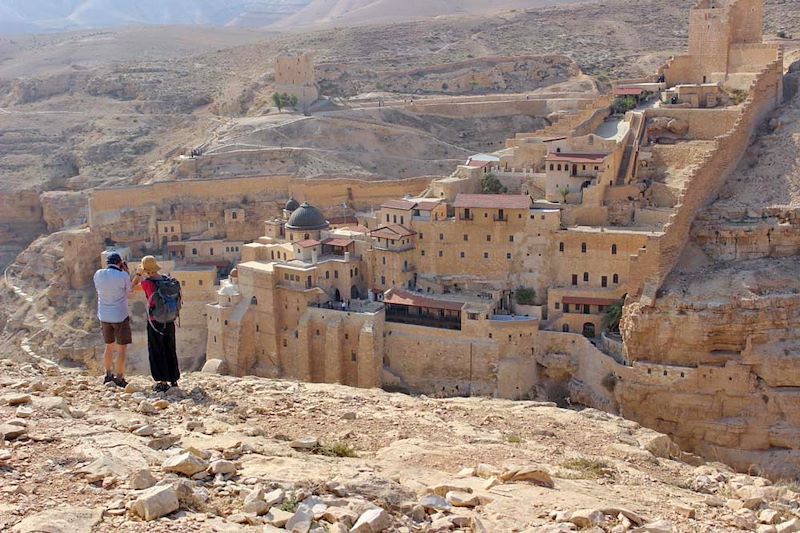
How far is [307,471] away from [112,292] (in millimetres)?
4366

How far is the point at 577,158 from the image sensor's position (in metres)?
31.0

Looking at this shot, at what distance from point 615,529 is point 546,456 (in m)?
3.88

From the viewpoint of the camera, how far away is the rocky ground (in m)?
7.86

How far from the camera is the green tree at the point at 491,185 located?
32.5 m

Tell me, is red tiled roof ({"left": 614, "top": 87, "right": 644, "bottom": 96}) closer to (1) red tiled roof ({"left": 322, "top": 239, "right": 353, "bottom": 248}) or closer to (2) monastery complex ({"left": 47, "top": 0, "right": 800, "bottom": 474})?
(2) monastery complex ({"left": 47, "top": 0, "right": 800, "bottom": 474})

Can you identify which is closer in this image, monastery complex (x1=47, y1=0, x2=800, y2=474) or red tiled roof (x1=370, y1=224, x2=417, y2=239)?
monastery complex (x1=47, y1=0, x2=800, y2=474)

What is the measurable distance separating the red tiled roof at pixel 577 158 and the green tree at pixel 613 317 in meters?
5.28

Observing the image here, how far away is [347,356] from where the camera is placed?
99.1 ft

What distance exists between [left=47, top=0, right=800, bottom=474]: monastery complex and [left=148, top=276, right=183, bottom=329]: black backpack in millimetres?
16850

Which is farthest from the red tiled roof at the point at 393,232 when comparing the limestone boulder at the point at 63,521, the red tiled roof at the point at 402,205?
the limestone boulder at the point at 63,521

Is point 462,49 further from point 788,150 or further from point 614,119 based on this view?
point 788,150

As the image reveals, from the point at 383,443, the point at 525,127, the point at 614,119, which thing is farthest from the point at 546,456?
the point at 525,127

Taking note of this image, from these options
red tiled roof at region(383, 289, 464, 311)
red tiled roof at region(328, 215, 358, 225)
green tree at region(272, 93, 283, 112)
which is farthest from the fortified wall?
green tree at region(272, 93, 283, 112)

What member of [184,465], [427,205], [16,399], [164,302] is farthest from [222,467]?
[427,205]
